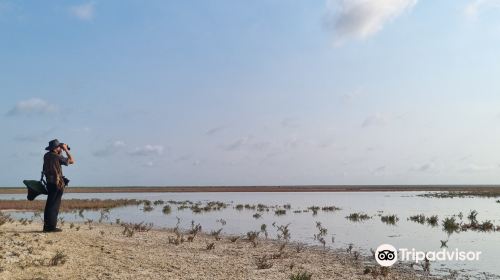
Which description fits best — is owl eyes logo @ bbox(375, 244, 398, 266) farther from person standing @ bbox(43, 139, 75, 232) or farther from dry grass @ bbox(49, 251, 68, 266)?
person standing @ bbox(43, 139, 75, 232)

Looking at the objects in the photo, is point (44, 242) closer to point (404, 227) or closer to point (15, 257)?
point (15, 257)

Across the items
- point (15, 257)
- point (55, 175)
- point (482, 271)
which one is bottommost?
point (482, 271)

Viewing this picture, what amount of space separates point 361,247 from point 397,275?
5310 mm

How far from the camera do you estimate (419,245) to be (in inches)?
690

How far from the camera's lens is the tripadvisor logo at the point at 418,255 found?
14021 mm

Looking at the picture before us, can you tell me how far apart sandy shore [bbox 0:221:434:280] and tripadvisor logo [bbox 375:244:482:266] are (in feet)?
2.48

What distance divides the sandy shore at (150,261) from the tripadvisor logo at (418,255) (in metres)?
0.76

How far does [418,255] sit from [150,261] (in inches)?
374

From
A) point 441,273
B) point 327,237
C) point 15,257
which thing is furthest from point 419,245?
point 15,257

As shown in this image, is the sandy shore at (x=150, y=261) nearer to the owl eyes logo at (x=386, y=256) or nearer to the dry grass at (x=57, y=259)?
the dry grass at (x=57, y=259)

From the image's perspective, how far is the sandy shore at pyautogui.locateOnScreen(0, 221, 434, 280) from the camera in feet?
30.6

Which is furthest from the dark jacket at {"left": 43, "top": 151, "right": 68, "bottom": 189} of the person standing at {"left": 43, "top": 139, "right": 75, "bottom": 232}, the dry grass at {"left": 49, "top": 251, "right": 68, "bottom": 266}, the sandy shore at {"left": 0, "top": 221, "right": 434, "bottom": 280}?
the dry grass at {"left": 49, "top": 251, "right": 68, "bottom": 266}

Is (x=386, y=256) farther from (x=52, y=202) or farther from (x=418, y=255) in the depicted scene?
(x=52, y=202)

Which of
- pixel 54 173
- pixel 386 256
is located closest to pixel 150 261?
pixel 54 173
